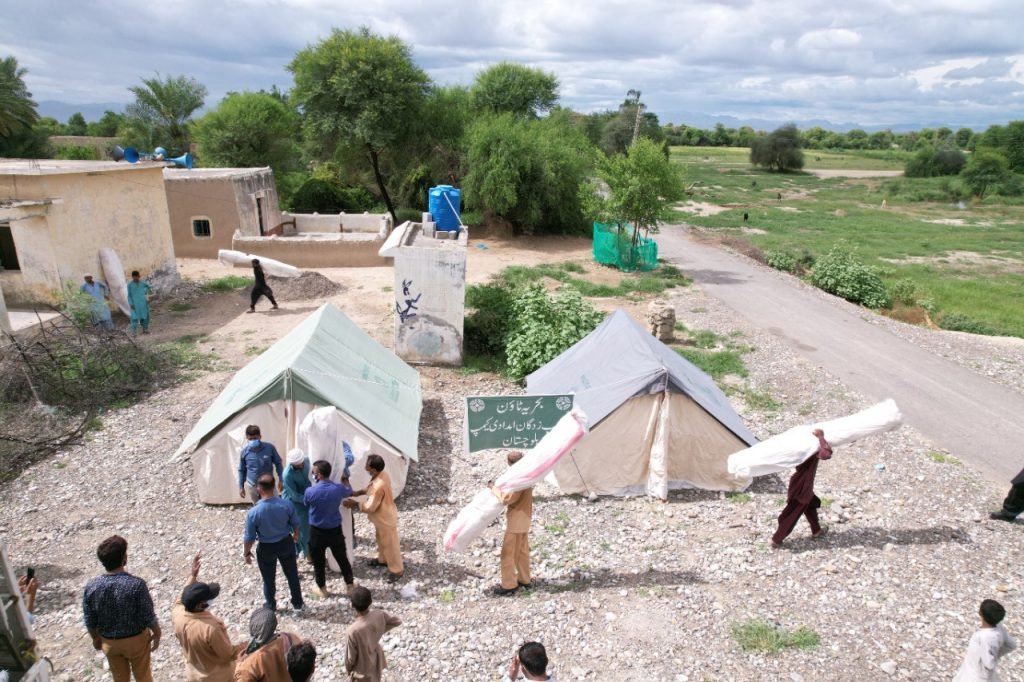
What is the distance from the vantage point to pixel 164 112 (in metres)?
37.7

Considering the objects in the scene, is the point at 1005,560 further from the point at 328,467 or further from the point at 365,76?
the point at 365,76

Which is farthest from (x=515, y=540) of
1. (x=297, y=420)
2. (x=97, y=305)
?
(x=97, y=305)

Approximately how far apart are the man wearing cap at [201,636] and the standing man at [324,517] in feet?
4.44

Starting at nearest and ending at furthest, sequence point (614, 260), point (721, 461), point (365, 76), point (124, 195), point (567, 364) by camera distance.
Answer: point (721, 461), point (567, 364), point (124, 195), point (614, 260), point (365, 76)

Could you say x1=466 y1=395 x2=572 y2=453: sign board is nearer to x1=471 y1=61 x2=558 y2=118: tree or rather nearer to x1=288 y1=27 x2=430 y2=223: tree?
x1=288 y1=27 x2=430 y2=223: tree

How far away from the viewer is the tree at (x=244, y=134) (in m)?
30.8

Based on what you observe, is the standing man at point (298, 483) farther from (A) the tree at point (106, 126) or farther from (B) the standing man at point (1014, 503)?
(A) the tree at point (106, 126)

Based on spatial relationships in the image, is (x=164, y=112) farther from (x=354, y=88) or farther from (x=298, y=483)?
(x=298, y=483)

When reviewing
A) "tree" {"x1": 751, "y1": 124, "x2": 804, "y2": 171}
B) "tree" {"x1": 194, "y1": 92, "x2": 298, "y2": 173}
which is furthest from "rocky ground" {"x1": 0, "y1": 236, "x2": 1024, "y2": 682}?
"tree" {"x1": 751, "y1": 124, "x2": 804, "y2": 171}

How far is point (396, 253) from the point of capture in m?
11.8

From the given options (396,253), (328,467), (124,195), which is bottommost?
(328,467)

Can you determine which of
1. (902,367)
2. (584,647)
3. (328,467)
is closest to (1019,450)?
(902,367)

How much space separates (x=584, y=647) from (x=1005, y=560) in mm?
4679

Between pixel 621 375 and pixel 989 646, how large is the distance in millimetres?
4494
